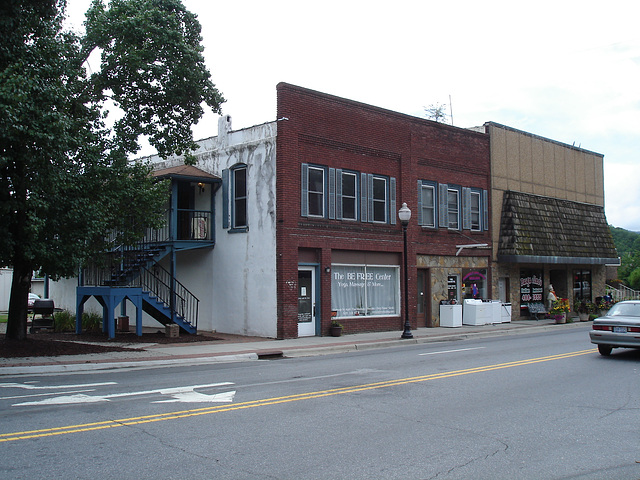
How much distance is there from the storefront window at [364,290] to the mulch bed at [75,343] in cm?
479

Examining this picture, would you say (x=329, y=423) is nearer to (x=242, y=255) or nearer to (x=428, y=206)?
(x=242, y=255)

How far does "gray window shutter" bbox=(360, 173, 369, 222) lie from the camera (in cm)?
2317

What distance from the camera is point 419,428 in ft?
25.9

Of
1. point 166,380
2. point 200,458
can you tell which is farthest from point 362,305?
point 200,458

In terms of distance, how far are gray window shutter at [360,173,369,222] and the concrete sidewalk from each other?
4.36 meters

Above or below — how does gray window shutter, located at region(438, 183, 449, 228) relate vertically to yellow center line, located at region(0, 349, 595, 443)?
above

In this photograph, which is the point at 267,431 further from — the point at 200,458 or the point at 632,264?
the point at 632,264

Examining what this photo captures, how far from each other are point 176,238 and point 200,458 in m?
16.7

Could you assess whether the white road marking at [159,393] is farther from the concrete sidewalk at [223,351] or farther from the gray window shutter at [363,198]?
the gray window shutter at [363,198]

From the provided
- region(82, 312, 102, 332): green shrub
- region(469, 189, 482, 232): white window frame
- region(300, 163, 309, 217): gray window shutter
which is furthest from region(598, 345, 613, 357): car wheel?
region(82, 312, 102, 332): green shrub

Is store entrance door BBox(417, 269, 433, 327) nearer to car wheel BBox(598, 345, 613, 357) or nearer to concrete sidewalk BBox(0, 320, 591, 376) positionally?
concrete sidewalk BBox(0, 320, 591, 376)

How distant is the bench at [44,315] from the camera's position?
22.5 metres

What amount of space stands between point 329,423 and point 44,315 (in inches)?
746

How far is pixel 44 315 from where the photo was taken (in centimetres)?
2375
